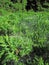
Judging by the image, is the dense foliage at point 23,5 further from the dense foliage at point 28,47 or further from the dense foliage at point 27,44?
the dense foliage at point 28,47

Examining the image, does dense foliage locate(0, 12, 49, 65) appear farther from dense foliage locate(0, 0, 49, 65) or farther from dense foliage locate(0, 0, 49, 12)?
dense foliage locate(0, 0, 49, 12)

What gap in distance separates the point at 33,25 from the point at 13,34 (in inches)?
21.0

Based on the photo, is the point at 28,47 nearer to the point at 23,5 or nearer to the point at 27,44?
the point at 27,44

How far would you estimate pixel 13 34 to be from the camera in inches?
256

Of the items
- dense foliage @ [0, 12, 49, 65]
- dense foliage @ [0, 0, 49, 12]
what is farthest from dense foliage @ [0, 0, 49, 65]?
dense foliage @ [0, 0, 49, 12]

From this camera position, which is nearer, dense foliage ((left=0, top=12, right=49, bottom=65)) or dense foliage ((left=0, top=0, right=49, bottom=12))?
dense foliage ((left=0, top=12, right=49, bottom=65))

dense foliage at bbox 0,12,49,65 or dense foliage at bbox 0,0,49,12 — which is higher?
dense foliage at bbox 0,12,49,65

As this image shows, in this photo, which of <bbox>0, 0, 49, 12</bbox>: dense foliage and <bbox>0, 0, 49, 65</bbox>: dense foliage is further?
<bbox>0, 0, 49, 12</bbox>: dense foliage

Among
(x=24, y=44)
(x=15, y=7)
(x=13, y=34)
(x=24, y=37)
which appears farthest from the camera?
(x=15, y=7)

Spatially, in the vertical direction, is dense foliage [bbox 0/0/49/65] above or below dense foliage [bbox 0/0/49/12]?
above

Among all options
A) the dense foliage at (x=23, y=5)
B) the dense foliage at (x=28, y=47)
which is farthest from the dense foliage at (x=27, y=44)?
the dense foliage at (x=23, y=5)

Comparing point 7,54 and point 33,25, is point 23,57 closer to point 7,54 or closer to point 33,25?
point 7,54

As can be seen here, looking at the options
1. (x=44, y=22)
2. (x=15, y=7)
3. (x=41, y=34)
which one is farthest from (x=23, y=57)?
(x=15, y=7)

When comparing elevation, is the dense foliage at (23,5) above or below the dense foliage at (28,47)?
below
